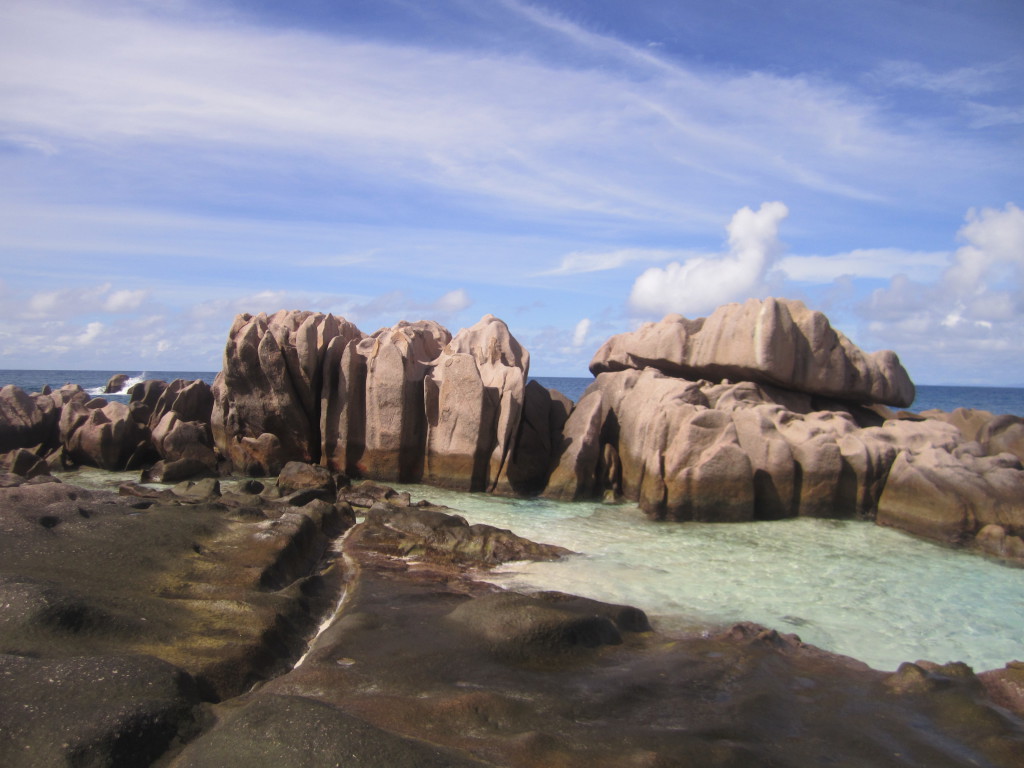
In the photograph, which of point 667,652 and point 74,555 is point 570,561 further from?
point 74,555

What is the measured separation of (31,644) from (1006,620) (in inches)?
438

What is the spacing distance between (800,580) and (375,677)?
24.6ft

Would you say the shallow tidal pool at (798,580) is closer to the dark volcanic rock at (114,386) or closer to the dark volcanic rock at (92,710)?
the dark volcanic rock at (92,710)

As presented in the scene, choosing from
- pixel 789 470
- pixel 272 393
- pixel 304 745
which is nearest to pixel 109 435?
pixel 272 393

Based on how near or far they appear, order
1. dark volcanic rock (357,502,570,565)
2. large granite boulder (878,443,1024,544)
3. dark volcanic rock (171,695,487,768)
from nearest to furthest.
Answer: dark volcanic rock (171,695,487,768) → dark volcanic rock (357,502,570,565) → large granite boulder (878,443,1024,544)

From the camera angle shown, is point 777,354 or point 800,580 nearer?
point 800,580

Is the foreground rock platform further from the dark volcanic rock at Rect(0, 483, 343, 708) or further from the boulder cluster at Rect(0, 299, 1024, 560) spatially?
the boulder cluster at Rect(0, 299, 1024, 560)

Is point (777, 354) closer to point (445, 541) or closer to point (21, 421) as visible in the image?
point (445, 541)

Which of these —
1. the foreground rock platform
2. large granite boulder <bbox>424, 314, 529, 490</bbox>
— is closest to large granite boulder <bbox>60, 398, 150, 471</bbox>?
large granite boulder <bbox>424, 314, 529, 490</bbox>

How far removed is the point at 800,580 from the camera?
1177 centimetres

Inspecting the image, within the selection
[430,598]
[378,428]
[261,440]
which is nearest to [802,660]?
[430,598]

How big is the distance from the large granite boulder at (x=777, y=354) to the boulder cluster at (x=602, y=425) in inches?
1.9

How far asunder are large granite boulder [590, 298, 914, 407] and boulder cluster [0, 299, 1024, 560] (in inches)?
1.9

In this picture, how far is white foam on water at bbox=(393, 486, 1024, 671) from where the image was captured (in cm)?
941
